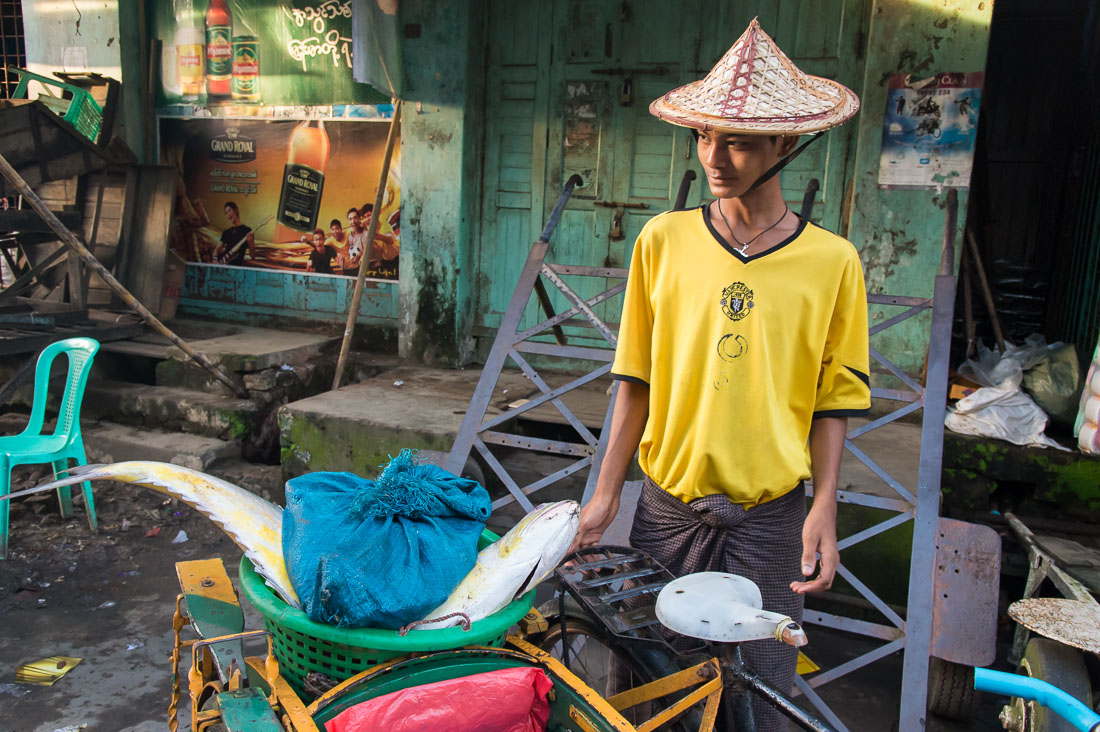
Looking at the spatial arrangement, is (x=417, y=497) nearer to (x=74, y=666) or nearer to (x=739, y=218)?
(x=739, y=218)

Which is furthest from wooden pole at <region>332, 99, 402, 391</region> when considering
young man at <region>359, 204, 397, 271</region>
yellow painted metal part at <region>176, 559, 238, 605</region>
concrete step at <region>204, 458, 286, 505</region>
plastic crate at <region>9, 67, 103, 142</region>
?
yellow painted metal part at <region>176, 559, 238, 605</region>

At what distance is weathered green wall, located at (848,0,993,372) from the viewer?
4703 millimetres

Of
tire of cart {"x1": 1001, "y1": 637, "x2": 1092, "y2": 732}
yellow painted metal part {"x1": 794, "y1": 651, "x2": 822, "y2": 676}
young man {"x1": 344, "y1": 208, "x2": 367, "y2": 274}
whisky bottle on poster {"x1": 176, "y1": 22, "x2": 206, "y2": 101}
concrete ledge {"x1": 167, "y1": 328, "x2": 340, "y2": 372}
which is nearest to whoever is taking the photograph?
tire of cart {"x1": 1001, "y1": 637, "x2": 1092, "y2": 732}

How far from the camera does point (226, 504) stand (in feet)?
6.20

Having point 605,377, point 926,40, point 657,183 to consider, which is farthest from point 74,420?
point 926,40

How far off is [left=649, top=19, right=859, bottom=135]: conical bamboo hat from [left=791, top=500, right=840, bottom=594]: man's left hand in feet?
2.89

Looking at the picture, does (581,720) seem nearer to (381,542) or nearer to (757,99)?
(381,542)

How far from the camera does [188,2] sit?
7133 millimetres

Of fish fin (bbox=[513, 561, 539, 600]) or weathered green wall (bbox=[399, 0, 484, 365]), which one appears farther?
weathered green wall (bbox=[399, 0, 484, 365])

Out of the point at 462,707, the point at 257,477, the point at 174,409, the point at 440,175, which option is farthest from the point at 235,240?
the point at 462,707

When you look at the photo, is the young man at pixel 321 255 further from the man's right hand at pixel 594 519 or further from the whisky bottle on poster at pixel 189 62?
the man's right hand at pixel 594 519

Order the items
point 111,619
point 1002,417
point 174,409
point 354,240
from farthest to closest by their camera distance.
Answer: point 354,240
point 174,409
point 1002,417
point 111,619

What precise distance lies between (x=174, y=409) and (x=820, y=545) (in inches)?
198

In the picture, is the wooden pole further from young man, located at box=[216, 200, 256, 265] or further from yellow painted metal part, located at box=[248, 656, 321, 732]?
yellow painted metal part, located at box=[248, 656, 321, 732]
